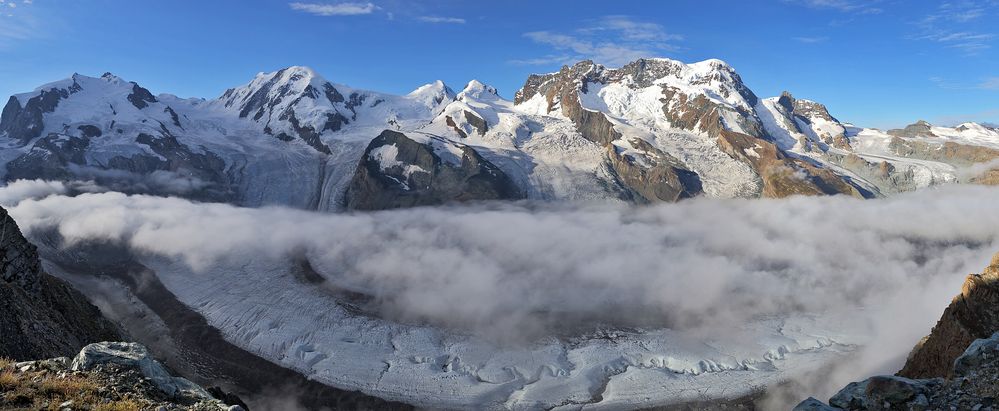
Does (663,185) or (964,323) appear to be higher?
(663,185)

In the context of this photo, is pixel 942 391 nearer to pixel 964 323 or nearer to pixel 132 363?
pixel 964 323

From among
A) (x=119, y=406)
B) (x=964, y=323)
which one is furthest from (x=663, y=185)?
(x=119, y=406)

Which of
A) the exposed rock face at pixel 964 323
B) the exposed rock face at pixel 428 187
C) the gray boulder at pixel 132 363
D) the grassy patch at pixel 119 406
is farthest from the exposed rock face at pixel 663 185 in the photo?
the grassy patch at pixel 119 406

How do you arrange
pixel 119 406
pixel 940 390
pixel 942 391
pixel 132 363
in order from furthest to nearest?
pixel 132 363, pixel 940 390, pixel 942 391, pixel 119 406

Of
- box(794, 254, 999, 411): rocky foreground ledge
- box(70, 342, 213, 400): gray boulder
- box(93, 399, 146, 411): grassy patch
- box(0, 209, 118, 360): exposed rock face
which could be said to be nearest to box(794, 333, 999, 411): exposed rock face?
box(794, 254, 999, 411): rocky foreground ledge

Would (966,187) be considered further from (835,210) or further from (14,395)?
(14,395)

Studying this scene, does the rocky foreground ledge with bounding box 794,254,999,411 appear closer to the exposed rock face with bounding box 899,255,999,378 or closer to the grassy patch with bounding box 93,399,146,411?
the exposed rock face with bounding box 899,255,999,378

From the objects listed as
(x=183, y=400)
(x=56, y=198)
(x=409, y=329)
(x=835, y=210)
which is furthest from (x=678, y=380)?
(x=56, y=198)
